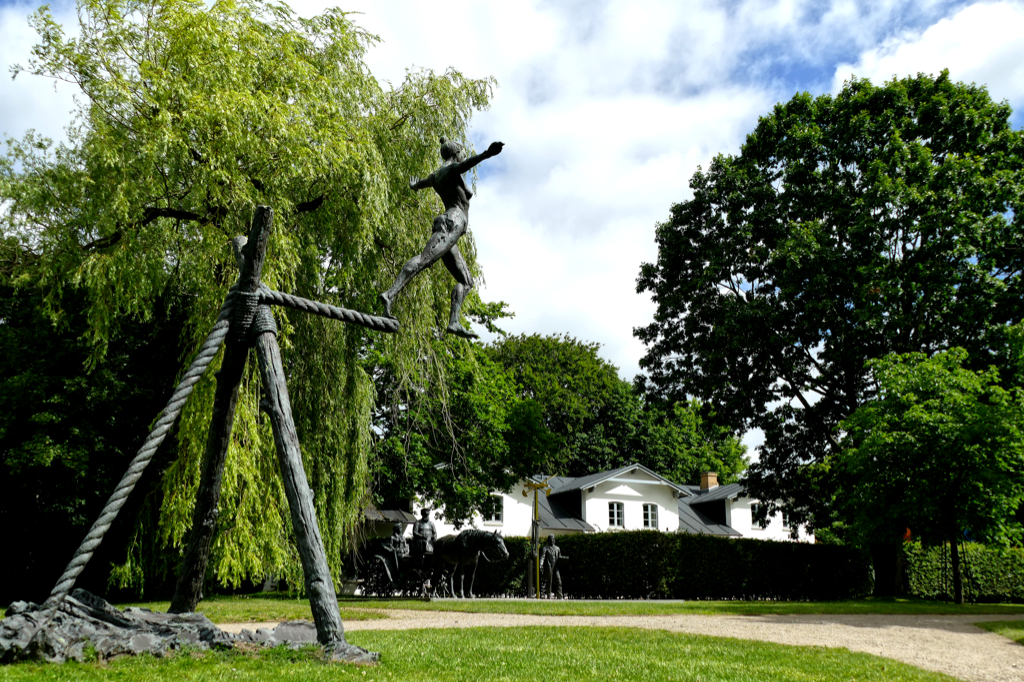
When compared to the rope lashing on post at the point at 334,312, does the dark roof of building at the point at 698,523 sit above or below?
below

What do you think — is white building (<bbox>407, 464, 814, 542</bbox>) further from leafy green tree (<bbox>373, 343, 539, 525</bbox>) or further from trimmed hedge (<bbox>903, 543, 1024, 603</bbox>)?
leafy green tree (<bbox>373, 343, 539, 525</bbox>)

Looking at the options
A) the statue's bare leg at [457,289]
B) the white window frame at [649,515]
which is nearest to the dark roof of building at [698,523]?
the white window frame at [649,515]

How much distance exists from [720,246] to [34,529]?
64.1 feet

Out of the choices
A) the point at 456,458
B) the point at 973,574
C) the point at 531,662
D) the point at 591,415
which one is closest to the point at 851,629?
the point at 531,662

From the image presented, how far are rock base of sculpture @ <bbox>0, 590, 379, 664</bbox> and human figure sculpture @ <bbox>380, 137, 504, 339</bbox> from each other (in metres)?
2.51

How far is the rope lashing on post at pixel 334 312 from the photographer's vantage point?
577cm

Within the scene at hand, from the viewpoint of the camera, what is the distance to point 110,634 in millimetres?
5277

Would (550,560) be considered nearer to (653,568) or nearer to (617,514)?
(653,568)

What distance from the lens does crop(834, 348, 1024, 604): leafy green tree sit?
55.3 ft

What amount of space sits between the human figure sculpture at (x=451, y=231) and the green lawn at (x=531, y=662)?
2.51 meters

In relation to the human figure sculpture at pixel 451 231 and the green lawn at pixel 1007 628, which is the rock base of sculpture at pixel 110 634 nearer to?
the human figure sculpture at pixel 451 231

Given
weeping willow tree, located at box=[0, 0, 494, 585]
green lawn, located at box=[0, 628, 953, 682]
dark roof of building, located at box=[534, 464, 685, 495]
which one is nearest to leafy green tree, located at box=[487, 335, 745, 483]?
dark roof of building, located at box=[534, 464, 685, 495]

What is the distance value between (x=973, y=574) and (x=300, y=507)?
28.8 m

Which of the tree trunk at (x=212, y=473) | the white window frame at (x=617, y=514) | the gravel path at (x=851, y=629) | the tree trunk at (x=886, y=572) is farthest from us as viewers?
the white window frame at (x=617, y=514)
